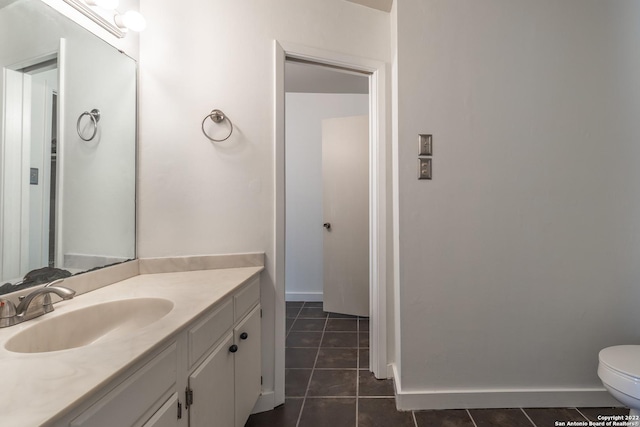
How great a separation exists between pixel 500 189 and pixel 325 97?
2.36 m

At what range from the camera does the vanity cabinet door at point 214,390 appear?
89 cm

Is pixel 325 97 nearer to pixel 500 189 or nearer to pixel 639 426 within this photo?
pixel 500 189

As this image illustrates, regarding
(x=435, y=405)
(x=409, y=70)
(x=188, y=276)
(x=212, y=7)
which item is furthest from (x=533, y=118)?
(x=188, y=276)

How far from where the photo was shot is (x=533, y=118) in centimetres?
154

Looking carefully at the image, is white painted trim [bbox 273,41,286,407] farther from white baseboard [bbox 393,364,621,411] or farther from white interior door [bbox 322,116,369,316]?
white interior door [bbox 322,116,369,316]

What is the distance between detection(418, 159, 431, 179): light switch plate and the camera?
60.1 inches

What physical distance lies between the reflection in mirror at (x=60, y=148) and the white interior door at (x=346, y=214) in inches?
72.1

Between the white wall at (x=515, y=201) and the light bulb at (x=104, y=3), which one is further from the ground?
the light bulb at (x=104, y=3)

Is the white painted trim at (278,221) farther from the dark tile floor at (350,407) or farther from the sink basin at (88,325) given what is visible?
the sink basin at (88,325)

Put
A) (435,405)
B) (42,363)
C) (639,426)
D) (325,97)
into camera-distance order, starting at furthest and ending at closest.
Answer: (325,97) < (435,405) < (639,426) < (42,363)

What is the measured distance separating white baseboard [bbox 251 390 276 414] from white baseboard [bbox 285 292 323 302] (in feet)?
5.80

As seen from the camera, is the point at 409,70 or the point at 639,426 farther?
the point at 409,70

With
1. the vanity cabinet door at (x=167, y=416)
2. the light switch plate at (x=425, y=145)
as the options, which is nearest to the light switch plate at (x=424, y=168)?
the light switch plate at (x=425, y=145)

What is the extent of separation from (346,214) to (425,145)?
1397 mm
